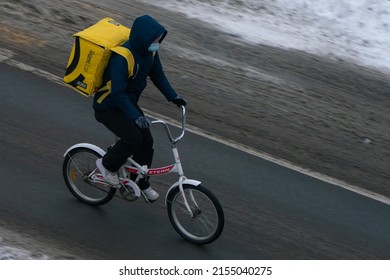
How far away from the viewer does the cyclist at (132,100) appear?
24.5 ft

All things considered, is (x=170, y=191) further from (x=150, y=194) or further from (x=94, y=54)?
(x=94, y=54)

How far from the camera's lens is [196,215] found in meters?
8.11

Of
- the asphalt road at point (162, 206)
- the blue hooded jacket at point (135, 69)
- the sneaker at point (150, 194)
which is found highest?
the blue hooded jacket at point (135, 69)

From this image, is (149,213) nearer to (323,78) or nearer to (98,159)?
(98,159)

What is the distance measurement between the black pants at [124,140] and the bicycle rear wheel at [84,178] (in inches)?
15.5

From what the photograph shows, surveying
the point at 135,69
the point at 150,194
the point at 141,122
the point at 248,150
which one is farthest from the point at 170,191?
the point at 248,150

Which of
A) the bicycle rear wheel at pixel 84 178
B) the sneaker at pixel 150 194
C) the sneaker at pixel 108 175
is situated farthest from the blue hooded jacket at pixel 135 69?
the sneaker at pixel 150 194

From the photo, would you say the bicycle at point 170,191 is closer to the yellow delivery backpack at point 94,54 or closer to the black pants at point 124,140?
the black pants at point 124,140

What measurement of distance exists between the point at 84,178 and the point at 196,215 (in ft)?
4.71

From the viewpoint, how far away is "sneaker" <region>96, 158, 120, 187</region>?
834cm

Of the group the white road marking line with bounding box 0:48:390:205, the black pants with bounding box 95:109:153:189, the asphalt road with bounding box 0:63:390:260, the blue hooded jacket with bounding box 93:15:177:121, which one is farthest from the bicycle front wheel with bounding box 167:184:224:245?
the white road marking line with bounding box 0:48:390:205

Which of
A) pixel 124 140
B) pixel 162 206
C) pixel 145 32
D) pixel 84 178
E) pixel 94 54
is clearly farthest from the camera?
pixel 162 206

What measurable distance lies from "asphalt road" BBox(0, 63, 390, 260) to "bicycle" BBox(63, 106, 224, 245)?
14 centimetres

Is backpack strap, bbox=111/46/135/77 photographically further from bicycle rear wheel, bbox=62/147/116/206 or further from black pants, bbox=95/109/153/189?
bicycle rear wheel, bbox=62/147/116/206
